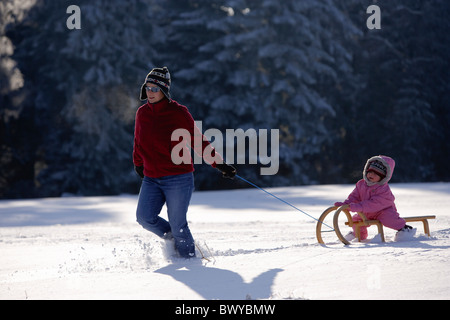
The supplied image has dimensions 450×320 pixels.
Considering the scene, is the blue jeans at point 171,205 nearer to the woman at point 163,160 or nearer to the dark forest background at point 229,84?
the woman at point 163,160

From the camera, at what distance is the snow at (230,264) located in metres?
3.85

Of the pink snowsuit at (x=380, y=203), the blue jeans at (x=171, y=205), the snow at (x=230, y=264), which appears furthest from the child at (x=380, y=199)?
the blue jeans at (x=171, y=205)

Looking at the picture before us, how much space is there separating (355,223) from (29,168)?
1741cm

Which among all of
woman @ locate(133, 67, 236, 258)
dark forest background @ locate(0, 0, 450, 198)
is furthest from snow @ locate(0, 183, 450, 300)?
dark forest background @ locate(0, 0, 450, 198)

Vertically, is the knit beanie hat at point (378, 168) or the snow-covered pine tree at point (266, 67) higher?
the snow-covered pine tree at point (266, 67)

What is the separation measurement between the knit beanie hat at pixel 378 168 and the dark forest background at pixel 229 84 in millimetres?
12830

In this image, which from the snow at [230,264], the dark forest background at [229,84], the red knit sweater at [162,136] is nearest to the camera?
the snow at [230,264]

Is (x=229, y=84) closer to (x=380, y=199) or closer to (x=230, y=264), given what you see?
(x=380, y=199)

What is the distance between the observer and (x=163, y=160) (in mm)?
5062

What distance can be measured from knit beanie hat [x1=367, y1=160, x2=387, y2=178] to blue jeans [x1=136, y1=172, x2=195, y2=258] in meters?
1.78

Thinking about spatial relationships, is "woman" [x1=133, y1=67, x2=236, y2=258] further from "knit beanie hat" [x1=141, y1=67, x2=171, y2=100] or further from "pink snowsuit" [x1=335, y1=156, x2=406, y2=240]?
"pink snowsuit" [x1=335, y1=156, x2=406, y2=240]

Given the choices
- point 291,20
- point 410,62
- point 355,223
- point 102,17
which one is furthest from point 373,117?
point 355,223

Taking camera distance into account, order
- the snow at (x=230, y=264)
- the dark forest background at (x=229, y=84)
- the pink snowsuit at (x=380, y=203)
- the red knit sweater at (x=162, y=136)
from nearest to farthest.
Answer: the snow at (x=230, y=264) → the red knit sweater at (x=162, y=136) → the pink snowsuit at (x=380, y=203) → the dark forest background at (x=229, y=84)

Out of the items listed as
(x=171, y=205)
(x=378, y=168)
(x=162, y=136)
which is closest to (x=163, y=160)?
(x=162, y=136)
